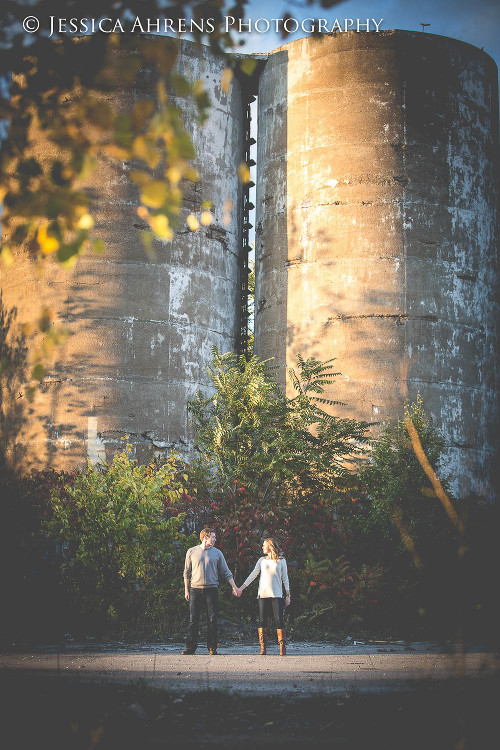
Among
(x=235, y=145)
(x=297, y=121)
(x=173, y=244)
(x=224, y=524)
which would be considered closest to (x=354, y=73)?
(x=297, y=121)

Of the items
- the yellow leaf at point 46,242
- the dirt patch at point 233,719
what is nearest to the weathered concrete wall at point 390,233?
the dirt patch at point 233,719

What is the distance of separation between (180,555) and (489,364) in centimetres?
1361

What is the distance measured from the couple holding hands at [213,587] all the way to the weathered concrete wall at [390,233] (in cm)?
1138

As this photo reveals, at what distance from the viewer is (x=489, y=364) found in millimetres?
27297

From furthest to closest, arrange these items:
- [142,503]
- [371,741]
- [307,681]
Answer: [142,503] < [307,681] < [371,741]

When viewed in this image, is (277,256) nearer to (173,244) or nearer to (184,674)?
(173,244)

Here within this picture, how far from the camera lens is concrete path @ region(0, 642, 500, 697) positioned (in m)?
9.57

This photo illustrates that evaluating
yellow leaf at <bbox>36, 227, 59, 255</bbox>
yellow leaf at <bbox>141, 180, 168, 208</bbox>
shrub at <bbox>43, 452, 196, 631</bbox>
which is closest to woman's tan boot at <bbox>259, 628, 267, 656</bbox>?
shrub at <bbox>43, 452, 196, 631</bbox>

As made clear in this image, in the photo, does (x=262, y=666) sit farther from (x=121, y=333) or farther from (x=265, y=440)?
(x=121, y=333)

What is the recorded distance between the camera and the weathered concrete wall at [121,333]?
25.4 m

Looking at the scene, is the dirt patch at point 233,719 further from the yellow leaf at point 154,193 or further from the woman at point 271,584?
the woman at point 271,584

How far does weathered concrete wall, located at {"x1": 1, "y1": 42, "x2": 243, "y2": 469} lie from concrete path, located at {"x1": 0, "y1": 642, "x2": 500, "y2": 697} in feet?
35.9

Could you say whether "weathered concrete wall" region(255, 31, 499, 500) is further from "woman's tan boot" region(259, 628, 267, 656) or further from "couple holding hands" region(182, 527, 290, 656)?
"woman's tan boot" region(259, 628, 267, 656)

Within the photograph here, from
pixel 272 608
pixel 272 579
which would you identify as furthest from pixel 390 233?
pixel 272 608
